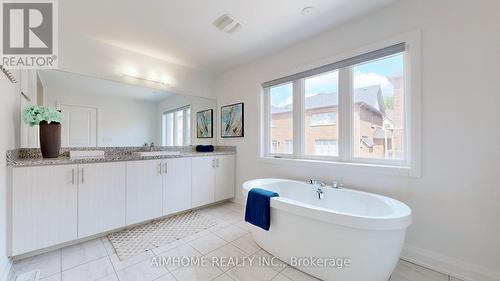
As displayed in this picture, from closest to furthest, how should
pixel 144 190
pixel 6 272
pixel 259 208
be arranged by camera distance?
1. pixel 6 272
2. pixel 259 208
3. pixel 144 190

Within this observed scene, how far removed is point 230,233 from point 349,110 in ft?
6.56

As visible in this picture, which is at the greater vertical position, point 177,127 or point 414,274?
point 177,127

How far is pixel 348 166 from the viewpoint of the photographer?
2131 millimetres

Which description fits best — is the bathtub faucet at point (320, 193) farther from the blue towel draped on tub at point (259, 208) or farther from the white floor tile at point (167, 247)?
the white floor tile at point (167, 247)

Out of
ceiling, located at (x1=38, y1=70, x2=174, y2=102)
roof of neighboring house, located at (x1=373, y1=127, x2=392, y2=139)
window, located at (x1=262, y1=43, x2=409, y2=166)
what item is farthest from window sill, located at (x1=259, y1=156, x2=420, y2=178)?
ceiling, located at (x1=38, y1=70, x2=174, y2=102)

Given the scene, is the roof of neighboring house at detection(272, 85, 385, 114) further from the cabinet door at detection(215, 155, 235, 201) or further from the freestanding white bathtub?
the cabinet door at detection(215, 155, 235, 201)

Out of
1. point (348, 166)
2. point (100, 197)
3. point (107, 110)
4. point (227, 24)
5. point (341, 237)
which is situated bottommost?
point (341, 237)

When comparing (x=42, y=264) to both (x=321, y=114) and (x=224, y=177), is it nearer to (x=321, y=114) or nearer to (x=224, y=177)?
(x=224, y=177)

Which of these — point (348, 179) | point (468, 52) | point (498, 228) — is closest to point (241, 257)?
point (348, 179)

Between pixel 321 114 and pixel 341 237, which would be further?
pixel 321 114

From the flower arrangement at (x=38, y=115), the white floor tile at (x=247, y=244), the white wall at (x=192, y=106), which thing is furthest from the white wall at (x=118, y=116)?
the white floor tile at (x=247, y=244)

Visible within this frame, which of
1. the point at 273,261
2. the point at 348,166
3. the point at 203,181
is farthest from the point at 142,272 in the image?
the point at 348,166

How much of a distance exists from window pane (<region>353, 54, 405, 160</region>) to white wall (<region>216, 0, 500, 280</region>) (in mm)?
229

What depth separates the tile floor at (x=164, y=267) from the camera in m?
1.56
